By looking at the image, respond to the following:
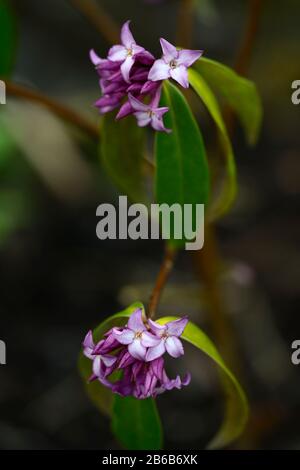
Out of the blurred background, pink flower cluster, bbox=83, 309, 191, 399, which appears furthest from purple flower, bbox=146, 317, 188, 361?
the blurred background

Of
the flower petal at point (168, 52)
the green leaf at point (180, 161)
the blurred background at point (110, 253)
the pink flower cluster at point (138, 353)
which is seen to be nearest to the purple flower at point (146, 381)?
the pink flower cluster at point (138, 353)

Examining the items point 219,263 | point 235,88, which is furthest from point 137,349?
point 219,263

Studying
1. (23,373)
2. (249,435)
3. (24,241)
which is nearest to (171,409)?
(249,435)

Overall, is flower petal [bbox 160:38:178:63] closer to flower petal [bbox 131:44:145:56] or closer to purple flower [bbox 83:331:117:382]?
flower petal [bbox 131:44:145:56]

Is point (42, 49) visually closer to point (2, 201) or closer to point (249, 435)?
point (2, 201)

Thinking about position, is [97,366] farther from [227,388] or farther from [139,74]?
[139,74]

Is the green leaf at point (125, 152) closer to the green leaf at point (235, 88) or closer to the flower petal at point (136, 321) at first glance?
the green leaf at point (235, 88)
